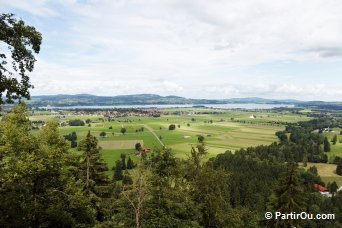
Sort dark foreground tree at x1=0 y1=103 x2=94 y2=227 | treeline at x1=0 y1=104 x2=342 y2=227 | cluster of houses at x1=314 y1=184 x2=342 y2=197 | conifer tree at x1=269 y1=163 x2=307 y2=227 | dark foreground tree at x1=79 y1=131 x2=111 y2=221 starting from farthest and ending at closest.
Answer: cluster of houses at x1=314 y1=184 x2=342 y2=197, conifer tree at x1=269 y1=163 x2=307 y2=227, dark foreground tree at x1=79 y1=131 x2=111 y2=221, treeline at x1=0 y1=104 x2=342 y2=227, dark foreground tree at x1=0 y1=103 x2=94 y2=227

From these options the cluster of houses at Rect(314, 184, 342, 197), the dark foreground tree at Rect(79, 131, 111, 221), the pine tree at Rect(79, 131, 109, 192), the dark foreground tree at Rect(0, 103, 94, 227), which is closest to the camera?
the dark foreground tree at Rect(0, 103, 94, 227)

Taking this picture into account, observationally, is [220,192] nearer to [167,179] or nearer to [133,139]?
[167,179]

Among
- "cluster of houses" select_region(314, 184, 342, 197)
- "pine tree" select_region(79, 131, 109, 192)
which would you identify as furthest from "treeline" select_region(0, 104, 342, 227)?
"cluster of houses" select_region(314, 184, 342, 197)

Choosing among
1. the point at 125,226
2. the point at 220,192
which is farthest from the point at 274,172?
the point at 125,226

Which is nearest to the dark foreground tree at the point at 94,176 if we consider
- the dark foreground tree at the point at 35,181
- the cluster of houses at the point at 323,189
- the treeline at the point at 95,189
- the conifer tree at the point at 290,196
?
the treeline at the point at 95,189

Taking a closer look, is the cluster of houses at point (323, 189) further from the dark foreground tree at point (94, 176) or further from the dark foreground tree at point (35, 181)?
the dark foreground tree at point (35, 181)

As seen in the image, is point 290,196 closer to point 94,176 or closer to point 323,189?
point 94,176

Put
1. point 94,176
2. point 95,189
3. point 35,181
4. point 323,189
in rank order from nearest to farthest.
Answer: point 35,181 → point 95,189 → point 94,176 → point 323,189

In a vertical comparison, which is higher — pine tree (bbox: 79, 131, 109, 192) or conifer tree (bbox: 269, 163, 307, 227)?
pine tree (bbox: 79, 131, 109, 192)

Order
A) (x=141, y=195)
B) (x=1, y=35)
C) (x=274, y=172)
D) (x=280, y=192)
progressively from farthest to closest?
(x=274, y=172), (x=280, y=192), (x=141, y=195), (x=1, y=35)

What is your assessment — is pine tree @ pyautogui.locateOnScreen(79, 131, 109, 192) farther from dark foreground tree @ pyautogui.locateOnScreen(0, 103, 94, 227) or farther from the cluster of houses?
the cluster of houses

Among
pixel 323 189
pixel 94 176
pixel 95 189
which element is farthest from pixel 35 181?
pixel 323 189
